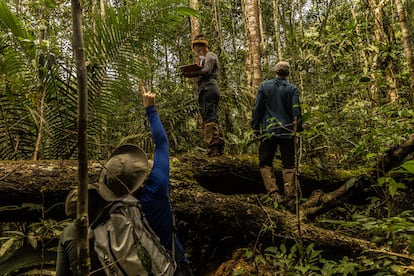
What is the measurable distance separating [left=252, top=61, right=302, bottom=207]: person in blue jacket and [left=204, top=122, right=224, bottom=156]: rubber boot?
48cm

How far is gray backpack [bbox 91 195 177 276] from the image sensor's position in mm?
2193

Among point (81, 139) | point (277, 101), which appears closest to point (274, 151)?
point (277, 101)

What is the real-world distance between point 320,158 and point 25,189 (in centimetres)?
453

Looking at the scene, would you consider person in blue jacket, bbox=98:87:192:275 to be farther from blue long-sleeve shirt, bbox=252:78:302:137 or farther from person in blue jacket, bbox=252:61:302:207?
blue long-sleeve shirt, bbox=252:78:302:137

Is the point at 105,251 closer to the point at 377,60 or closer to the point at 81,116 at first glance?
the point at 81,116

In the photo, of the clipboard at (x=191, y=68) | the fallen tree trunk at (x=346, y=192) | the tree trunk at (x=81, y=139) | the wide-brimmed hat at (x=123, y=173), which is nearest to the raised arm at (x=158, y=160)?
the wide-brimmed hat at (x=123, y=173)

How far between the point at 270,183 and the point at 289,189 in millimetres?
235

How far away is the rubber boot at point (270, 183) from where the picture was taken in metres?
4.93

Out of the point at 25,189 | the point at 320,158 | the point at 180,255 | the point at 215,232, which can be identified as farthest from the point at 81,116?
the point at 320,158

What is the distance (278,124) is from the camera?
4957 mm

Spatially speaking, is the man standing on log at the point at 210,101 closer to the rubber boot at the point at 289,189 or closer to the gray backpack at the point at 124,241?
Result: the rubber boot at the point at 289,189

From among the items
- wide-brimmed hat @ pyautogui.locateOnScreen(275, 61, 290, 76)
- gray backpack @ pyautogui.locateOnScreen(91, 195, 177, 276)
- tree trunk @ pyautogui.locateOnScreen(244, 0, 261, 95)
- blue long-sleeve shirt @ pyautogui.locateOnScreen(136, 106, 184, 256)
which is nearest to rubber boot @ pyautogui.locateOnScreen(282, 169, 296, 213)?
wide-brimmed hat @ pyautogui.locateOnScreen(275, 61, 290, 76)

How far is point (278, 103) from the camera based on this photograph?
521cm

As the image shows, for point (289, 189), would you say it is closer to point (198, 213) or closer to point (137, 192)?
point (198, 213)
